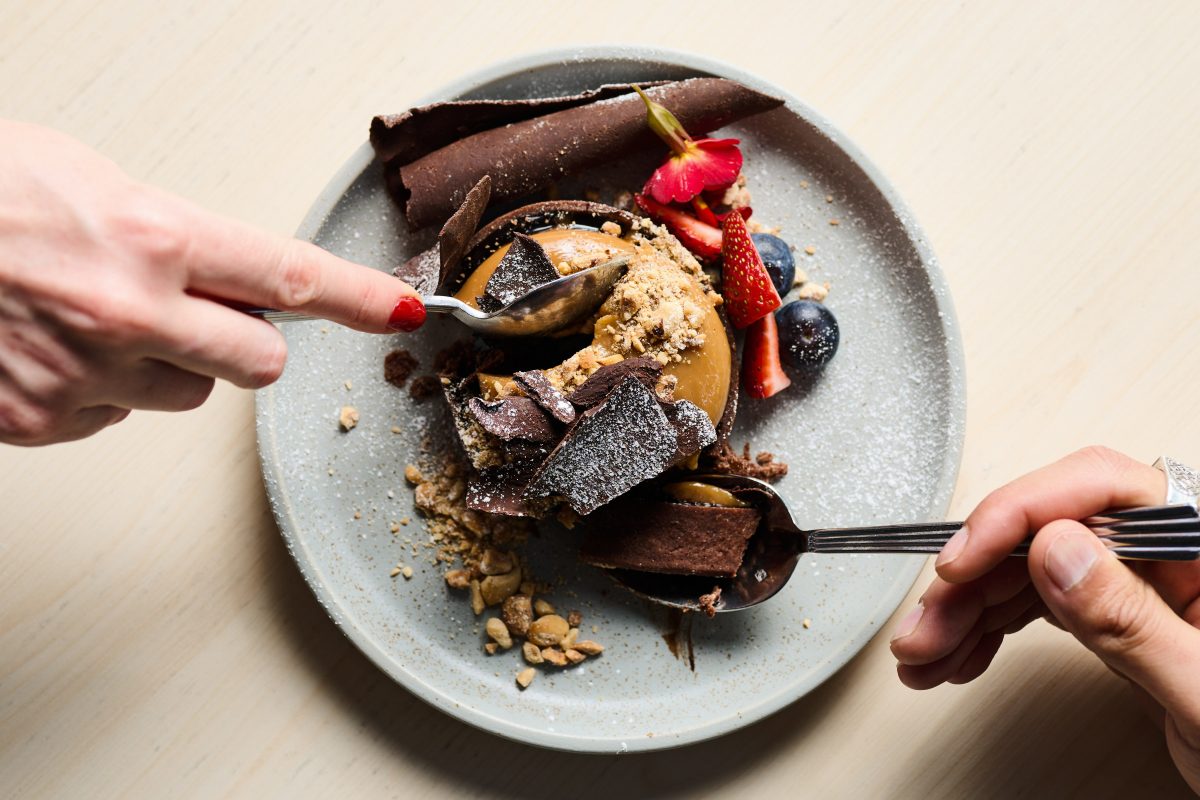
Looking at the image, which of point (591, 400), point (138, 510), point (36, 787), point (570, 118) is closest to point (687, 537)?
point (591, 400)

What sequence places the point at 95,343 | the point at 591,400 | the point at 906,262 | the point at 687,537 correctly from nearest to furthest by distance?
the point at 95,343, the point at 591,400, the point at 687,537, the point at 906,262

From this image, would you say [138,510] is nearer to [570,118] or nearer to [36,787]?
[36,787]

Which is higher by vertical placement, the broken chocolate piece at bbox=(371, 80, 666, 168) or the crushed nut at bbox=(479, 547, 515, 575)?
the broken chocolate piece at bbox=(371, 80, 666, 168)

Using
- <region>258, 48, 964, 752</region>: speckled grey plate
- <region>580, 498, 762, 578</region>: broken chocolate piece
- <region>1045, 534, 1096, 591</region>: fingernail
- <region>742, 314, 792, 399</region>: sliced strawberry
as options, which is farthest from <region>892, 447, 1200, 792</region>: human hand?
<region>742, 314, 792, 399</region>: sliced strawberry

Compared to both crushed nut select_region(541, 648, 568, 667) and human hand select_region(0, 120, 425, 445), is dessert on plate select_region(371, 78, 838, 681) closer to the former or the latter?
crushed nut select_region(541, 648, 568, 667)

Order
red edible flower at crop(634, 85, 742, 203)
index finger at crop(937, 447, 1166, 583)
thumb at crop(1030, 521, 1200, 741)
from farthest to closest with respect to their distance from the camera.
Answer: red edible flower at crop(634, 85, 742, 203) < index finger at crop(937, 447, 1166, 583) < thumb at crop(1030, 521, 1200, 741)

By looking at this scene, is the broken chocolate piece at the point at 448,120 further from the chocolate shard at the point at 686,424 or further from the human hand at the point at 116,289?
the chocolate shard at the point at 686,424

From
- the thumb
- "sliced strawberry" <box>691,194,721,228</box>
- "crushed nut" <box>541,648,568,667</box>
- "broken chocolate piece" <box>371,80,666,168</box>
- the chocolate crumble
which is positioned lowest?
"crushed nut" <box>541,648,568,667</box>
